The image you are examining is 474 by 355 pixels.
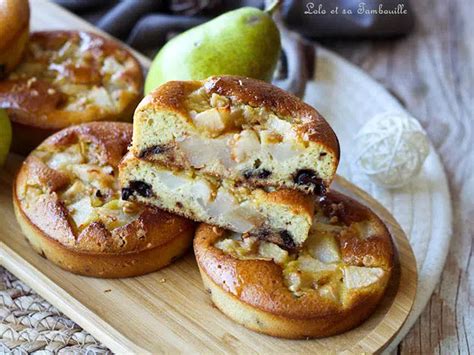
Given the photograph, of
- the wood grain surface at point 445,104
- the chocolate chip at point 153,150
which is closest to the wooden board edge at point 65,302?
the chocolate chip at point 153,150

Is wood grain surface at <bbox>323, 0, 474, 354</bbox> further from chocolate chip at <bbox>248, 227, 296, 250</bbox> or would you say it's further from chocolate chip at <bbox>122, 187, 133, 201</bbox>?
chocolate chip at <bbox>122, 187, 133, 201</bbox>

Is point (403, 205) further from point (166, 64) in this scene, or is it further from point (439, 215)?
point (166, 64)

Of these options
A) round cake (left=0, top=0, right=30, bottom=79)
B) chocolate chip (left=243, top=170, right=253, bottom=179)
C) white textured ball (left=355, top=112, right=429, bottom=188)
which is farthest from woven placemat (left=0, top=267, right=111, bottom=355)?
white textured ball (left=355, top=112, right=429, bottom=188)

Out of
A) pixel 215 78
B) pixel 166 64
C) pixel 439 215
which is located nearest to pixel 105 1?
pixel 166 64

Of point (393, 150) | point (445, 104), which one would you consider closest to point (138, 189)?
point (393, 150)

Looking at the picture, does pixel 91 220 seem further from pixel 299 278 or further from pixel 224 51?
pixel 224 51

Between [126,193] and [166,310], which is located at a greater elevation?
[126,193]
